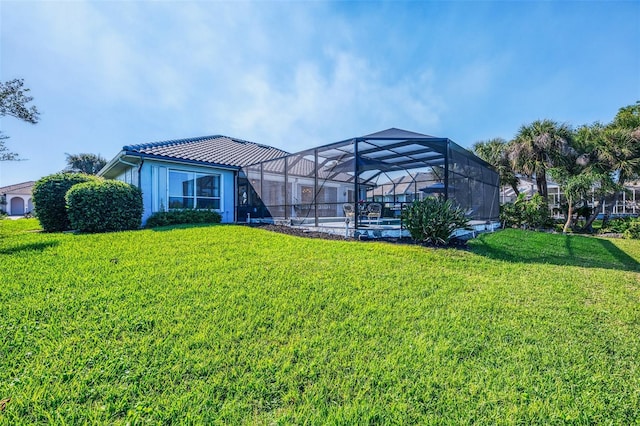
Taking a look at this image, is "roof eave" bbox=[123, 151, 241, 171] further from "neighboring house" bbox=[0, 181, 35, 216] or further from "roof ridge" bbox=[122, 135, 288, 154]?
"neighboring house" bbox=[0, 181, 35, 216]

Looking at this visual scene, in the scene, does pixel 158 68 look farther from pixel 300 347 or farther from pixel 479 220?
pixel 479 220

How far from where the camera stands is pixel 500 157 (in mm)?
17250

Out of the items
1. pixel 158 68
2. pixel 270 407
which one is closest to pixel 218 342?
pixel 270 407

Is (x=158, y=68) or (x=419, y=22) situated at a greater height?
(x=419, y=22)

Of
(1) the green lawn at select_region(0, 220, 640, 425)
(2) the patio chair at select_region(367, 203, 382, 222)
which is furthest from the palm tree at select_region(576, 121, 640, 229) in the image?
(1) the green lawn at select_region(0, 220, 640, 425)

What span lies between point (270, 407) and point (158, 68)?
38.1ft

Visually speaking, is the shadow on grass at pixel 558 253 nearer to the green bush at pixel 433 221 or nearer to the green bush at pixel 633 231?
the green bush at pixel 433 221

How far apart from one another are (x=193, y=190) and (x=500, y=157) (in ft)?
58.0

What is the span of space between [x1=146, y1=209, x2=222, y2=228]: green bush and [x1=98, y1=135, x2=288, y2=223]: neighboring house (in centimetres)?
54

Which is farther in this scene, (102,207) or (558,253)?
(102,207)

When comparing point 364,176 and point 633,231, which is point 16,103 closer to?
point 364,176

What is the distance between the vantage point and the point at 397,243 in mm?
7734

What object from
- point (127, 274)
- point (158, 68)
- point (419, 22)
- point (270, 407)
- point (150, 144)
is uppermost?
point (419, 22)

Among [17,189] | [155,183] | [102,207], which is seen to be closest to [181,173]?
[155,183]
